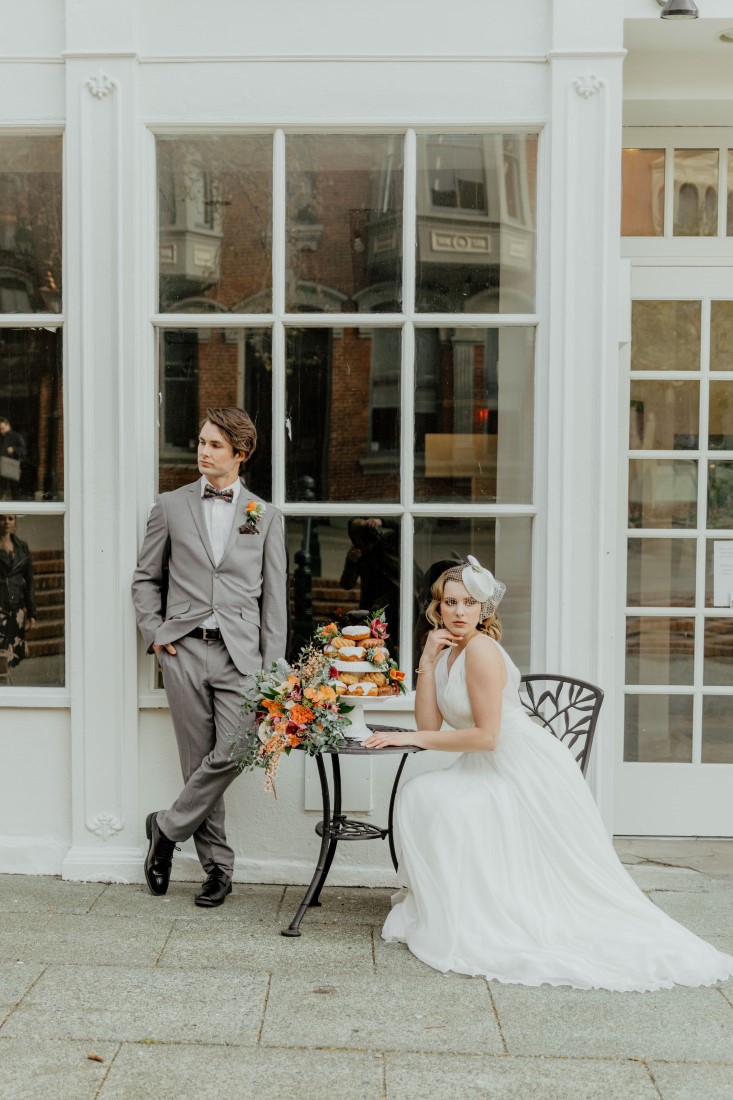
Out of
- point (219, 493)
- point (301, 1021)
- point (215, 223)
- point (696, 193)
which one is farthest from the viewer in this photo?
point (696, 193)

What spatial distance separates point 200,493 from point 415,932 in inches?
74.7

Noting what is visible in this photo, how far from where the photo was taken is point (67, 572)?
500cm

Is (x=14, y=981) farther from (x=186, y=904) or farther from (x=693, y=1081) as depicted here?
(x=693, y=1081)

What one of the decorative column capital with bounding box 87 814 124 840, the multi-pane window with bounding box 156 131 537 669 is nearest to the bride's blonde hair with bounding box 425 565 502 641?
the multi-pane window with bounding box 156 131 537 669

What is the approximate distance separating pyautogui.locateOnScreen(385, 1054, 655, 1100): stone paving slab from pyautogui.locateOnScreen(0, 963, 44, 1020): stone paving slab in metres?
1.21

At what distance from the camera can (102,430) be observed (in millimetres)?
4887

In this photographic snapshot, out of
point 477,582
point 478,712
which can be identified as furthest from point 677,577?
point 478,712

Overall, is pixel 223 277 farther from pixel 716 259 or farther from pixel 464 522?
pixel 716 259

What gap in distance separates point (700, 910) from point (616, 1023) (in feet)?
3.87

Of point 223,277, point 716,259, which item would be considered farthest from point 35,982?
point 716,259

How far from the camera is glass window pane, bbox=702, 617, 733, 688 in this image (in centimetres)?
547

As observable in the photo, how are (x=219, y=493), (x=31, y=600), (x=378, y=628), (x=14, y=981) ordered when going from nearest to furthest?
(x=14, y=981) → (x=378, y=628) → (x=219, y=493) → (x=31, y=600)

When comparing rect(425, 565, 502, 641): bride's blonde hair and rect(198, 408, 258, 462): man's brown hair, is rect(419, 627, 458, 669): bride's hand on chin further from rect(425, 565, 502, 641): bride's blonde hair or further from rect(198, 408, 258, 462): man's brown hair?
rect(198, 408, 258, 462): man's brown hair

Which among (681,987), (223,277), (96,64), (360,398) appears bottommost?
(681,987)
